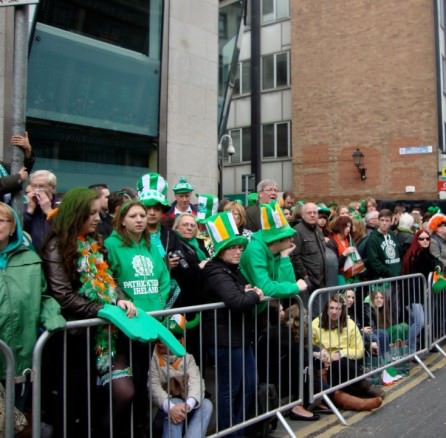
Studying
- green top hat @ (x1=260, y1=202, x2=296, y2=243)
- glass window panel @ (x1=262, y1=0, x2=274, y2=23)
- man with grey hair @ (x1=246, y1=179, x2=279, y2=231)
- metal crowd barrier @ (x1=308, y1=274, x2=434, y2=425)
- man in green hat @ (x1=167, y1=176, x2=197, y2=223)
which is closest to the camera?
green top hat @ (x1=260, y1=202, x2=296, y2=243)

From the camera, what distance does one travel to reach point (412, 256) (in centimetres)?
787

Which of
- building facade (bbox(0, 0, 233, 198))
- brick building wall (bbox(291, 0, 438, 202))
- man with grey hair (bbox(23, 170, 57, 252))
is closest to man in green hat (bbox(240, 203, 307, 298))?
man with grey hair (bbox(23, 170, 57, 252))

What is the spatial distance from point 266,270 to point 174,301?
0.90 m

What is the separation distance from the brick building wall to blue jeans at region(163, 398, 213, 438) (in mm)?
18440

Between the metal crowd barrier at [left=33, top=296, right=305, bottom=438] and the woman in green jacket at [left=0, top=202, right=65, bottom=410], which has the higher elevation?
the woman in green jacket at [left=0, top=202, right=65, bottom=410]

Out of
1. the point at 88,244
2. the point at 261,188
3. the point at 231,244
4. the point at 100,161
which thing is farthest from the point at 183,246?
the point at 100,161

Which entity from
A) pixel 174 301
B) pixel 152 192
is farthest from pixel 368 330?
pixel 152 192

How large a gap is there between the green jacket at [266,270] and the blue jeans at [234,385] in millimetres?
529

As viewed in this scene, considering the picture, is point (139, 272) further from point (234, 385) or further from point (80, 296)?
point (234, 385)

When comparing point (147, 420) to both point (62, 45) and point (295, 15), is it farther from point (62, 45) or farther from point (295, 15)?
point (295, 15)

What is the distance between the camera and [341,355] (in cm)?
A: 555

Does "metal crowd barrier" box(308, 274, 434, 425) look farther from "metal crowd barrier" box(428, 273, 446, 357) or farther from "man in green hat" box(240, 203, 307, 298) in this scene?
"man in green hat" box(240, 203, 307, 298)

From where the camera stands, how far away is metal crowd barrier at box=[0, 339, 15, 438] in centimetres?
294

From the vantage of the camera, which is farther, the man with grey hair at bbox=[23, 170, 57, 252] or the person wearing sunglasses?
the person wearing sunglasses
